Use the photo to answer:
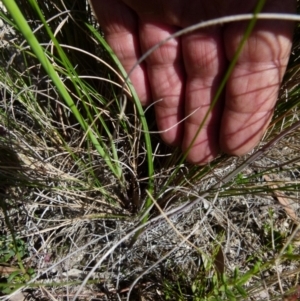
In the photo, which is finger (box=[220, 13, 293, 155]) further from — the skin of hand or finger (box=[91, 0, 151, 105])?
finger (box=[91, 0, 151, 105])

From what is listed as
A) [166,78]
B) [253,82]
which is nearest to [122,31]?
[166,78]

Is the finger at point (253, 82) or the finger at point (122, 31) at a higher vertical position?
the finger at point (122, 31)

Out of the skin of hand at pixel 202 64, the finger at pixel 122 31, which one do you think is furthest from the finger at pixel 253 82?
the finger at pixel 122 31

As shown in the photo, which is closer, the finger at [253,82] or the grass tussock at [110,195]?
the finger at [253,82]

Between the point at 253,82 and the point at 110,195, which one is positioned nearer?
the point at 253,82

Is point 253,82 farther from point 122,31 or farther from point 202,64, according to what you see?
point 122,31

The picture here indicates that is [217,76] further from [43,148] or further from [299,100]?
[43,148]

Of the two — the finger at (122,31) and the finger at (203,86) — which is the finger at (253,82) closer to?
the finger at (203,86)

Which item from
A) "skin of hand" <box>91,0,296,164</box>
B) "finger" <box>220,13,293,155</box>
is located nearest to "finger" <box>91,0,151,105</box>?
"skin of hand" <box>91,0,296,164</box>
